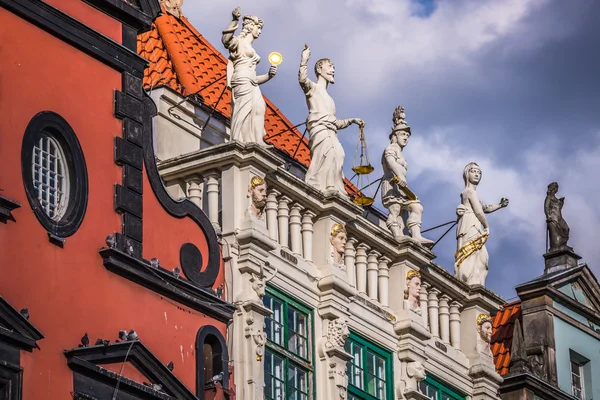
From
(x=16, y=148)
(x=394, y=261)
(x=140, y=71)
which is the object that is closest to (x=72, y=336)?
(x=16, y=148)

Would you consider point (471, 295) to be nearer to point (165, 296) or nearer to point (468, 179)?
point (468, 179)

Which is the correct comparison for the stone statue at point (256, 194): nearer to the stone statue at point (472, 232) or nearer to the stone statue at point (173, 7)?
the stone statue at point (472, 232)

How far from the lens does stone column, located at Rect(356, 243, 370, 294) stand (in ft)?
121

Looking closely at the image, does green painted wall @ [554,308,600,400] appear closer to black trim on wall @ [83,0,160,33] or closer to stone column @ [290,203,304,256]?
stone column @ [290,203,304,256]

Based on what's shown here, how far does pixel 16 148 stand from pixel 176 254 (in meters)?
4.07

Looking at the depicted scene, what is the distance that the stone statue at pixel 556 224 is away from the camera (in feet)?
150

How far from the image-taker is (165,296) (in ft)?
103

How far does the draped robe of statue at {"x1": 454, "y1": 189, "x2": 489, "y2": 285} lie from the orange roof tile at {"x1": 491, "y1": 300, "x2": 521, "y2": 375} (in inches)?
127

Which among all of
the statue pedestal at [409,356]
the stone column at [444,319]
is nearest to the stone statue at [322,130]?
the statue pedestal at [409,356]

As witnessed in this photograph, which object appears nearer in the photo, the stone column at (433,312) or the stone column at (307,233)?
the stone column at (307,233)

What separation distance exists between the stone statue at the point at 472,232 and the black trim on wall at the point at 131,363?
10659mm

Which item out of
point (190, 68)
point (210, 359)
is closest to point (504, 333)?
point (190, 68)

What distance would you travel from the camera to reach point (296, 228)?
35.5 m

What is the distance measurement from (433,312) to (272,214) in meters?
5.52
